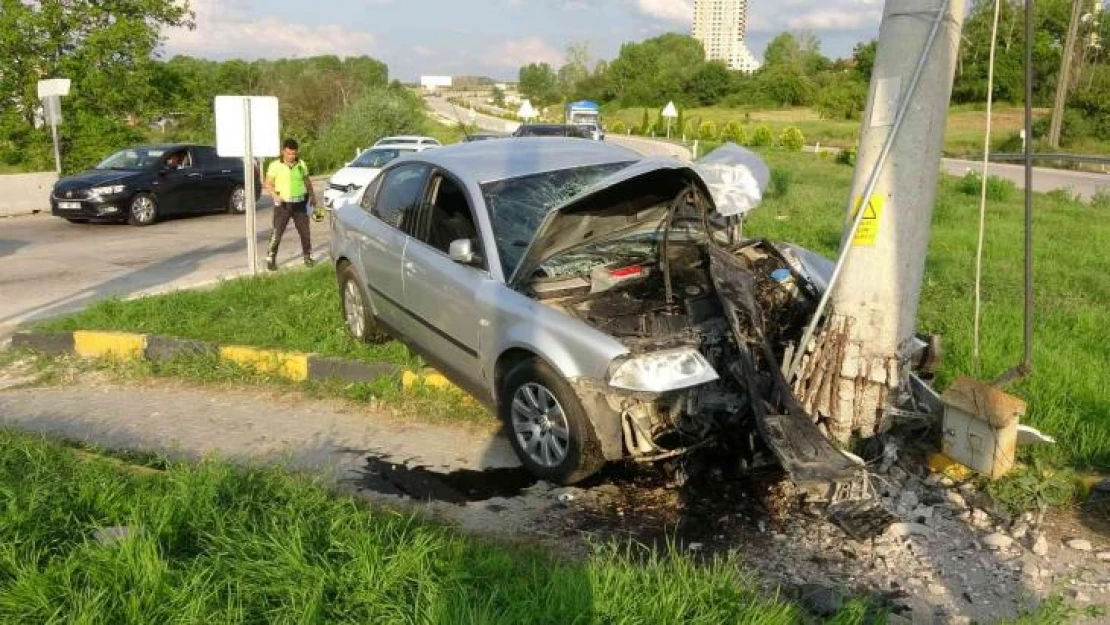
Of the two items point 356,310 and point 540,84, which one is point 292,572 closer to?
point 356,310

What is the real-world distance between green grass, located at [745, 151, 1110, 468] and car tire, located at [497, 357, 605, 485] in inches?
98.0

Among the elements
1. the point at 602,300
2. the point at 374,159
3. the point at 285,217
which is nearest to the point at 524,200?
the point at 602,300

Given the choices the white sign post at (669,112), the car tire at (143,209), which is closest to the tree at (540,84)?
the white sign post at (669,112)

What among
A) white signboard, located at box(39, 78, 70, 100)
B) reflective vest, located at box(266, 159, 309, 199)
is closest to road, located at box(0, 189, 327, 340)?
reflective vest, located at box(266, 159, 309, 199)

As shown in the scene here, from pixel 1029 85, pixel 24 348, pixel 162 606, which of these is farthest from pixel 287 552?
pixel 24 348

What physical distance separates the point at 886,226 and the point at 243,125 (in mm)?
7622

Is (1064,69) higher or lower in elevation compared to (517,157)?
higher

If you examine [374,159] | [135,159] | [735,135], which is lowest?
[135,159]

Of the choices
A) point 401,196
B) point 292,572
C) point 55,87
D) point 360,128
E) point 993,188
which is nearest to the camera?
point 292,572

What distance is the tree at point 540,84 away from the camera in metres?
112

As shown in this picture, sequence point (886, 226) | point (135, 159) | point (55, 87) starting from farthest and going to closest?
point (55, 87) < point (135, 159) < point (886, 226)

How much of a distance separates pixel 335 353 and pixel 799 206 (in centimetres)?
1032

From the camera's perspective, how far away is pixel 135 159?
660 inches

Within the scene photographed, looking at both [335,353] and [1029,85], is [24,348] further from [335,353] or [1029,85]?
[1029,85]
